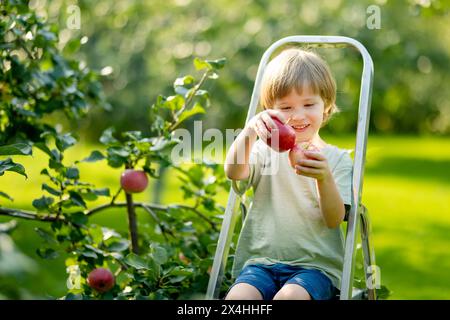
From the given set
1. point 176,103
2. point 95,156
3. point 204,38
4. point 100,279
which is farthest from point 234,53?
point 100,279

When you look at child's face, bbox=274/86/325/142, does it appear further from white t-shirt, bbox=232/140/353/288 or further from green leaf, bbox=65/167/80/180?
green leaf, bbox=65/167/80/180

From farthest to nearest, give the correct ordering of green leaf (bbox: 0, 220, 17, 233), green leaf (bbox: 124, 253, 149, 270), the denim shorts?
green leaf (bbox: 0, 220, 17, 233) < green leaf (bbox: 124, 253, 149, 270) < the denim shorts

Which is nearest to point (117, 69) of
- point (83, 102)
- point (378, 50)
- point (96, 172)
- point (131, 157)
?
point (378, 50)

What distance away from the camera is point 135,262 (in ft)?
8.39

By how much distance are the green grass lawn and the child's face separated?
19.0 inches

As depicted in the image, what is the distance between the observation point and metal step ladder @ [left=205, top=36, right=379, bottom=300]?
2.28 m

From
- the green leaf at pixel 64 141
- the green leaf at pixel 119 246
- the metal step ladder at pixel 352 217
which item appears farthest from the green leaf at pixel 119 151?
the metal step ladder at pixel 352 217

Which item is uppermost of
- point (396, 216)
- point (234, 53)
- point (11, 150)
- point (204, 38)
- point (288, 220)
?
point (204, 38)

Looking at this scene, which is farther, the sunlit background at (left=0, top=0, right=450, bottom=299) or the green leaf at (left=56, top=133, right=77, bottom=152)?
the sunlit background at (left=0, top=0, right=450, bottom=299)

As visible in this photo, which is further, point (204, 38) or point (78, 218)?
point (204, 38)

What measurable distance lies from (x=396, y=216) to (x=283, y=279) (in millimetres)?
5676

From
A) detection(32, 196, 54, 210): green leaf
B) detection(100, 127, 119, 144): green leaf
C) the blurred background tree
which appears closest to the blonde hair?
detection(100, 127, 119, 144): green leaf

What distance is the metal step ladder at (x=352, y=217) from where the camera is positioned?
228cm

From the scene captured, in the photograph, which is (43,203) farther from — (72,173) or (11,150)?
(11,150)
